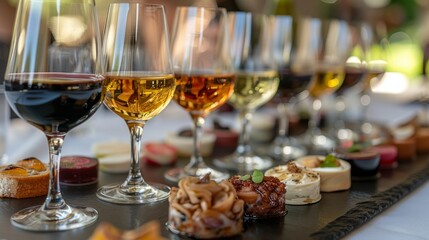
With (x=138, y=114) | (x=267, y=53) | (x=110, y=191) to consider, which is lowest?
(x=110, y=191)

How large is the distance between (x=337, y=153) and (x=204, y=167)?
1.28ft

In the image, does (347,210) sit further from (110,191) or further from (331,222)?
(110,191)

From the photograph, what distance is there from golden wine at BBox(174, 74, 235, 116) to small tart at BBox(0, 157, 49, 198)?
1.36 feet

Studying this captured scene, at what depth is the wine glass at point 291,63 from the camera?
2055 millimetres

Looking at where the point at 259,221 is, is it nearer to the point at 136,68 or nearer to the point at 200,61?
the point at 136,68

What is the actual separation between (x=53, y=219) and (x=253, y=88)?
88 centimetres

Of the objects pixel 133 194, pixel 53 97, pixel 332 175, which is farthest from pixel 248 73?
pixel 53 97

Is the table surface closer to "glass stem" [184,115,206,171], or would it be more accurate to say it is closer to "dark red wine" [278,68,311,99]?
"glass stem" [184,115,206,171]

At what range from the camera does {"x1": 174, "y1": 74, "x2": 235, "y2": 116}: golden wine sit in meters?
1.56

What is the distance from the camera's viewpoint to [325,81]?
2258 mm

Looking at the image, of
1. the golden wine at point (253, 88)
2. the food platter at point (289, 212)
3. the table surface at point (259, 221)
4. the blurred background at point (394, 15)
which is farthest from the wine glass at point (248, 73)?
the blurred background at point (394, 15)

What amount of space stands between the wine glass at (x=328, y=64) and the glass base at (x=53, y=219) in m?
1.19

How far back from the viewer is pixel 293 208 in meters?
1.32

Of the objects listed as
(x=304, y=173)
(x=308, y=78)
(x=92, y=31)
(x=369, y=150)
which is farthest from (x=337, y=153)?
(x=92, y=31)
